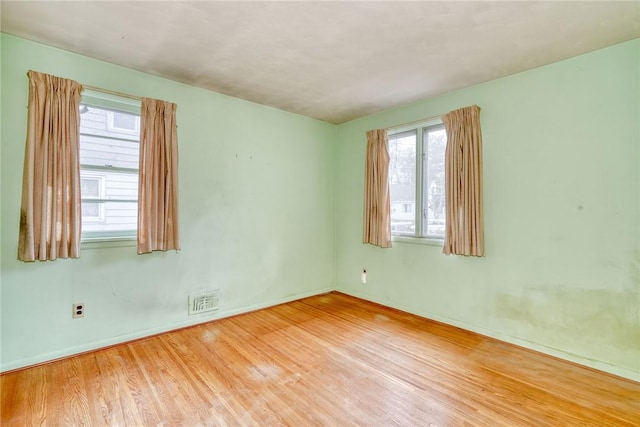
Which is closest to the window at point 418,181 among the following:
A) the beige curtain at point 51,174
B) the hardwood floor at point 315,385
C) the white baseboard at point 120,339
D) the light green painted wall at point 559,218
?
the light green painted wall at point 559,218

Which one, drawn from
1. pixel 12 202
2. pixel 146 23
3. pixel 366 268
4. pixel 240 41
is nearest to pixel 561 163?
pixel 366 268

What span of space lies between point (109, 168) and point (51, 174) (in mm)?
440

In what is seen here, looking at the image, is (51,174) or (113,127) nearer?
(51,174)

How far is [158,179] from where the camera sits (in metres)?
2.82

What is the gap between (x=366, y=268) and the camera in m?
4.19

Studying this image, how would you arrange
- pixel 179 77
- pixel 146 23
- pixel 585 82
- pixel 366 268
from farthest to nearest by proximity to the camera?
pixel 366 268
pixel 179 77
pixel 585 82
pixel 146 23

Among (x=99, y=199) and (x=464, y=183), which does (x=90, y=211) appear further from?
(x=464, y=183)

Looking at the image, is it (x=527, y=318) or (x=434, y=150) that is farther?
(x=434, y=150)

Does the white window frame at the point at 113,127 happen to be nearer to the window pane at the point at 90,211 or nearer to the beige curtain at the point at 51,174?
the beige curtain at the point at 51,174

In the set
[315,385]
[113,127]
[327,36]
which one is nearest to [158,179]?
[113,127]

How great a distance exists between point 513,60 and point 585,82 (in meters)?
0.58

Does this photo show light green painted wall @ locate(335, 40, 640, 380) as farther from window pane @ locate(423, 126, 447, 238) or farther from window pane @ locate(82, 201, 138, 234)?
window pane @ locate(82, 201, 138, 234)

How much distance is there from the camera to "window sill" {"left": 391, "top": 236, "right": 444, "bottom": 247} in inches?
134

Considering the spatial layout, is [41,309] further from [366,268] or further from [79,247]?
[366,268]
